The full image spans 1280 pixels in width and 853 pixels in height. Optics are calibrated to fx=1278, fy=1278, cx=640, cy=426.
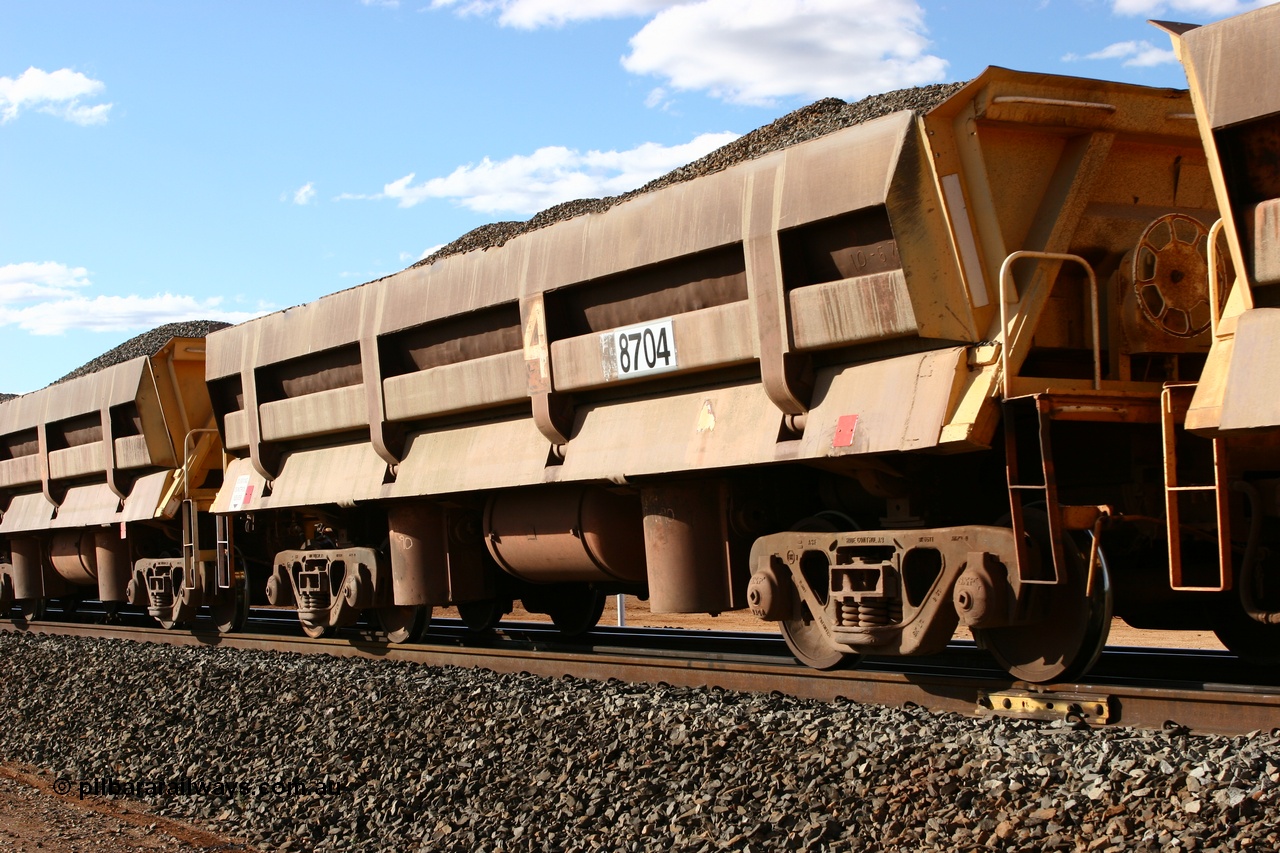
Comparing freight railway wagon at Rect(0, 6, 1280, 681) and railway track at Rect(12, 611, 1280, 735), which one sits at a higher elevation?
freight railway wagon at Rect(0, 6, 1280, 681)

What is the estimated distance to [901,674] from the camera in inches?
265

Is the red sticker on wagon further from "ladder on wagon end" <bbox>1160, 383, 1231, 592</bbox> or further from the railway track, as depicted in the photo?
"ladder on wagon end" <bbox>1160, 383, 1231, 592</bbox>

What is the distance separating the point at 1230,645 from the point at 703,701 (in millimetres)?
3264

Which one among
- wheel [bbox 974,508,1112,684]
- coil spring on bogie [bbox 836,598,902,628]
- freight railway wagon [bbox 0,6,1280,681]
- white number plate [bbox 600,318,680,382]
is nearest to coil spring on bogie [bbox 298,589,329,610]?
freight railway wagon [bbox 0,6,1280,681]

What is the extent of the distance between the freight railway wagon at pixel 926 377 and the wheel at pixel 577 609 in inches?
85.7

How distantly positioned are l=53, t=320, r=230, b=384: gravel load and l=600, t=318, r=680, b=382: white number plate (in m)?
15.3

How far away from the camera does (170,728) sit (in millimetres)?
8594

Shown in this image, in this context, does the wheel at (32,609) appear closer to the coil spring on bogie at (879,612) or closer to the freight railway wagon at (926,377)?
A: the freight railway wagon at (926,377)

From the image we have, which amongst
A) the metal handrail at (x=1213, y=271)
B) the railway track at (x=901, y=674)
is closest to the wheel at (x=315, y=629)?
the railway track at (x=901, y=674)

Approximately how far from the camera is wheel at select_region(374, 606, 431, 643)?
10.9 m

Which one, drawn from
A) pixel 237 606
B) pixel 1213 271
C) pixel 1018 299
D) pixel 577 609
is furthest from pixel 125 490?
pixel 1213 271

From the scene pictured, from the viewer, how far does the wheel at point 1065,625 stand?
630cm

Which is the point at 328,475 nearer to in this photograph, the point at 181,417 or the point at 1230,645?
the point at 181,417

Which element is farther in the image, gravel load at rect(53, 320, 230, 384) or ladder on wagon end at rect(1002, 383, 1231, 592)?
gravel load at rect(53, 320, 230, 384)
